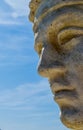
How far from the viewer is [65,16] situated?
12.8 feet

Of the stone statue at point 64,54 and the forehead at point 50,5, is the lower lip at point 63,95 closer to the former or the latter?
the stone statue at point 64,54

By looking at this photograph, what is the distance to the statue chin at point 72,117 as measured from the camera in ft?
12.2

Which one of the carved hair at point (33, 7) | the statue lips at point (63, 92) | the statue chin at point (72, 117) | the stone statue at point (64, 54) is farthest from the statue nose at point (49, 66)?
the carved hair at point (33, 7)

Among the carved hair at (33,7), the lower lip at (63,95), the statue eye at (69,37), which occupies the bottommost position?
the lower lip at (63,95)

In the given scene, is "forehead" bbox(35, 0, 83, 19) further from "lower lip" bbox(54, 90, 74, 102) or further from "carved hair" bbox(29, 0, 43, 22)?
"lower lip" bbox(54, 90, 74, 102)

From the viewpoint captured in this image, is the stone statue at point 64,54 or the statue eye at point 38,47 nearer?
the stone statue at point 64,54

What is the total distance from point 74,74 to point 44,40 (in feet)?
1.56

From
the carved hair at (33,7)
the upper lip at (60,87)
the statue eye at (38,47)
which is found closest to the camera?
the upper lip at (60,87)

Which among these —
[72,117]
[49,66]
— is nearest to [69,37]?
[49,66]

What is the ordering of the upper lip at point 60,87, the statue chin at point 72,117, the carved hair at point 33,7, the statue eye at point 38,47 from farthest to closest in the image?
the carved hair at point 33,7, the statue eye at point 38,47, the upper lip at point 60,87, the statue chin at point 72,117

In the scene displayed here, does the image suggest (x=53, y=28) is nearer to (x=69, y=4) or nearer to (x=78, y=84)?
(x=69, y=4)

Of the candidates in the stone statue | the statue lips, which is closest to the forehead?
the stone statue

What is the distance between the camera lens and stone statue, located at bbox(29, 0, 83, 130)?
3781 millimetres

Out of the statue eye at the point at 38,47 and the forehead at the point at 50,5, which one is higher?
the forehead at the point at 50,5
